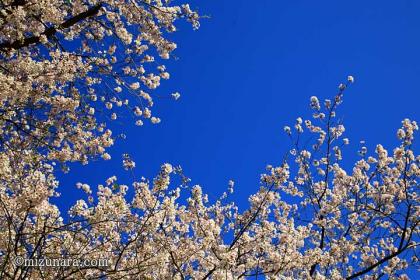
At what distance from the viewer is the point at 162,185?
22.8 feet

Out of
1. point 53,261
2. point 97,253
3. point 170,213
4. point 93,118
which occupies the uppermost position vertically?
point 93,118

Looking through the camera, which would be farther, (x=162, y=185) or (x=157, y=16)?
(x=157, y=16)

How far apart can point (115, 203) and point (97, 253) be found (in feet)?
4.80

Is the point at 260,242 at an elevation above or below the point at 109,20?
below

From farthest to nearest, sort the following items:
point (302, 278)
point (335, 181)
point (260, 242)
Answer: point (335, 181) < point (302, 278) < point (260, 242)

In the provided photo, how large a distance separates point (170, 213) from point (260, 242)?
1895mm

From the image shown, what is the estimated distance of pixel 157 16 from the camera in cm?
908

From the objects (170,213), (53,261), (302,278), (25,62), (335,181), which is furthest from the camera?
(335,181)

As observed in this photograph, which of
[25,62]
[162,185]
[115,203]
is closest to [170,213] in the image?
[162,185]

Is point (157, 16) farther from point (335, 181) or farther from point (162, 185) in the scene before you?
point (335, 181)

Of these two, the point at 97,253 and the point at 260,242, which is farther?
the point at 260,242

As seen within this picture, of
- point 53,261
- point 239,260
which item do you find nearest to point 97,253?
point 53,261

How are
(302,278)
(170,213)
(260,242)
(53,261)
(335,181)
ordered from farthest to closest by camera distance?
1. (335,181)
2. (302,278)
3. (260,242)
4. (170,213)
5. (53,261)

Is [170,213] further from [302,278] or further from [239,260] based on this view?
[302,278]
